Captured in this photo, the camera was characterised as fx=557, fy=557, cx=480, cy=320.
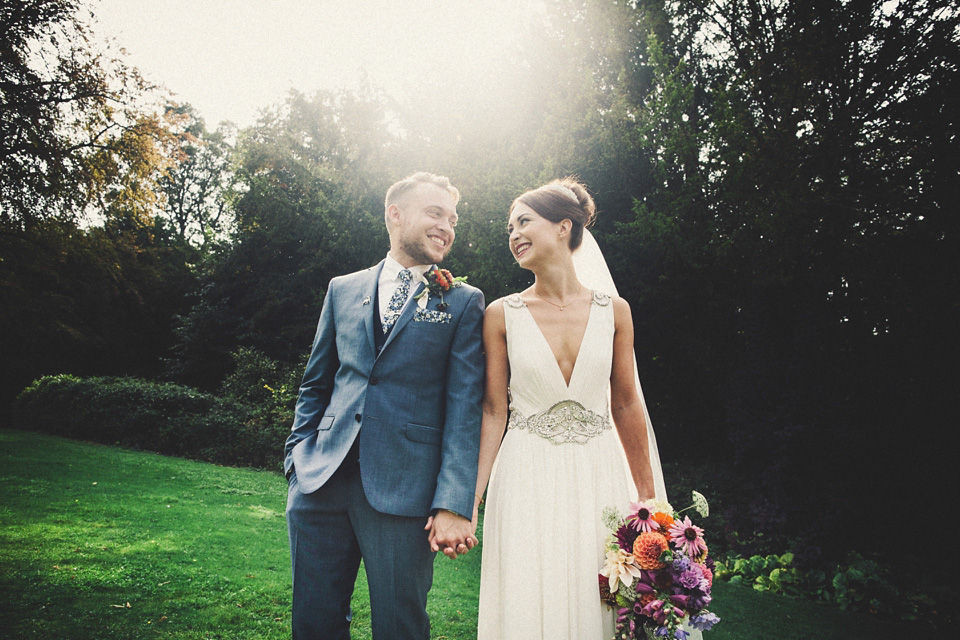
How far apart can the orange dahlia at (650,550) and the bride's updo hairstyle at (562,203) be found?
1493 mm

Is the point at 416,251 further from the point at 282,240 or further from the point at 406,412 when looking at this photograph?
the point at 282,240

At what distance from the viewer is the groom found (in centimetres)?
215

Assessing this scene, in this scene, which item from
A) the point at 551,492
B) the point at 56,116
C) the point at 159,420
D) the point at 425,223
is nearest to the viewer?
the point at 551,492

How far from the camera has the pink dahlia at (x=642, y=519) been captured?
85.3 inches

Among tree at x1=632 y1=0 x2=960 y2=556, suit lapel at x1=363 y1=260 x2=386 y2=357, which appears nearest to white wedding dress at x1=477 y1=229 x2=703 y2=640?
suit lapel at x1=363 y1=260 x2=386 y2=357

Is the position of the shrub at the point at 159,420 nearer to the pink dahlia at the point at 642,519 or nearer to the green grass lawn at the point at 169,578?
the green grass lawn at the point at 169,578

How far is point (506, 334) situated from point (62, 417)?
16763mm

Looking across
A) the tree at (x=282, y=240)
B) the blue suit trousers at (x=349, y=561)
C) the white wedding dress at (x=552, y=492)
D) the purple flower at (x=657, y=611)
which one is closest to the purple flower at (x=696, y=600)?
the purple flower at (x=657, y=611)

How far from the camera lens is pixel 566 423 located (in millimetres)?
2574

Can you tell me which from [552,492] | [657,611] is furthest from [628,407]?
[657,611]

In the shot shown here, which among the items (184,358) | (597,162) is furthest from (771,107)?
(184,358)

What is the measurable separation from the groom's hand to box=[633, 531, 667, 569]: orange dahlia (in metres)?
0.62

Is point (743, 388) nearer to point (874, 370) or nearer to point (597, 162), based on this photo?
point (874, 370)

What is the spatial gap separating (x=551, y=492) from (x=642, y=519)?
1.39 feet
